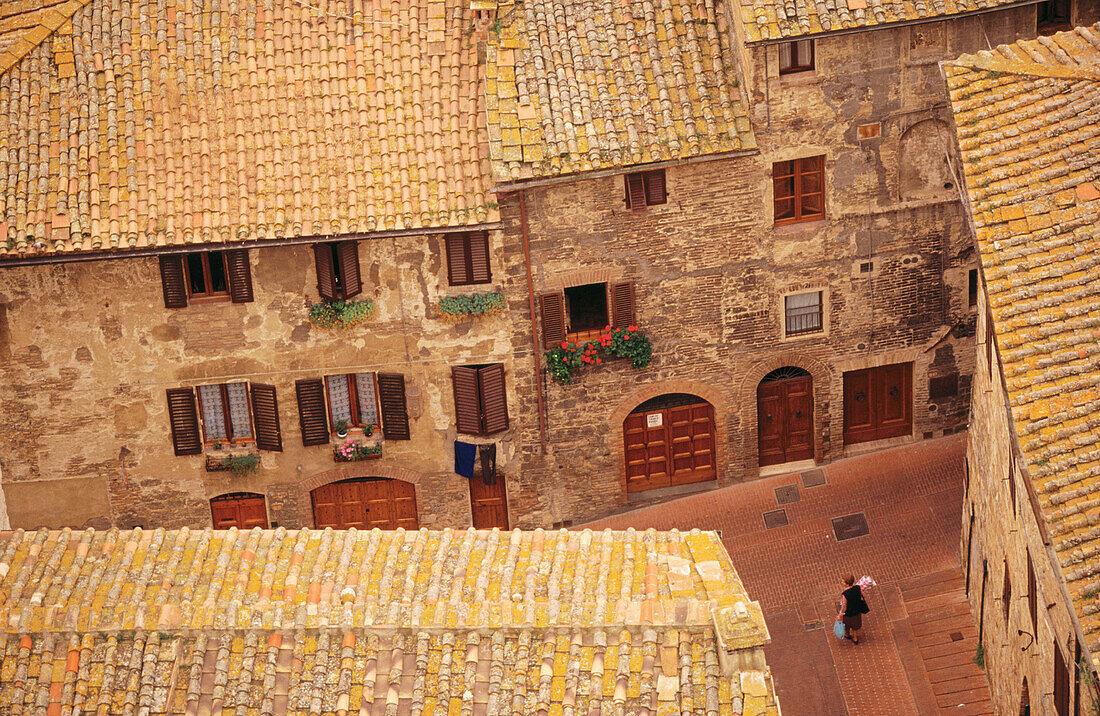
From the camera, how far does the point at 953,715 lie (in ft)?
87.5

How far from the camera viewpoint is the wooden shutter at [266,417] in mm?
31562

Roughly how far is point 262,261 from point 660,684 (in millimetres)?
14660

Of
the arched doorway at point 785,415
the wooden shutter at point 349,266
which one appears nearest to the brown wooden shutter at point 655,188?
the arched doorway at point 785,415

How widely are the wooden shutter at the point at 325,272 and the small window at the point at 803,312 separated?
29.4ft

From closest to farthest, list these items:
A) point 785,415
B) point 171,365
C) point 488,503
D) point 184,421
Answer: point 171,365 < point 184,421 < point 488,503 < point 785,415

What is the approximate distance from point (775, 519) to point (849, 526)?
4.95 ft

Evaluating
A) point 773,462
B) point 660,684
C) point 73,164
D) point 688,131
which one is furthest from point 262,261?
point 660,684

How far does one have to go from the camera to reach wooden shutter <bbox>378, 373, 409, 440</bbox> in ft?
104

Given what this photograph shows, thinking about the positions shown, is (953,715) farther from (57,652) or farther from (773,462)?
(57,652)

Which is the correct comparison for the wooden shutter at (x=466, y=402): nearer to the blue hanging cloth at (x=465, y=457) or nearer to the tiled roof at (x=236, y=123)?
the blue hanging cloth at (x=465, y=457)

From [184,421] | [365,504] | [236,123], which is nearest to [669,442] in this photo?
[365,504]

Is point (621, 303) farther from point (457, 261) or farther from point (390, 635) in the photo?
point (390, 635)

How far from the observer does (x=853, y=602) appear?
92.7 ft

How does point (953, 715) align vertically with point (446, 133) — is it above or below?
below
